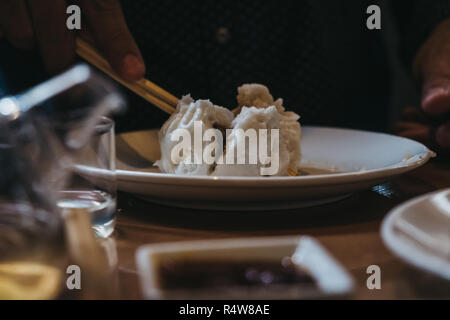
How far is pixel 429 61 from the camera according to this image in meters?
1.62

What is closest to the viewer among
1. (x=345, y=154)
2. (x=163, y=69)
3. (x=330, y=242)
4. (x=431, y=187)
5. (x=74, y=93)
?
(x=330, y=242)

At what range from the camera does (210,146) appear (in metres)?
0.94

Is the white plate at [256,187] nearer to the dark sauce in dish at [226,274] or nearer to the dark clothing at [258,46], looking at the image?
the dark sauce in dish at [226,274]

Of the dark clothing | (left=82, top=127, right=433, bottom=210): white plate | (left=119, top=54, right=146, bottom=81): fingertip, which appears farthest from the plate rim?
the dark clothing

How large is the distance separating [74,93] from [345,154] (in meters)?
0.77

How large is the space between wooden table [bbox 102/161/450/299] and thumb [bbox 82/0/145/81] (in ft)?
0.94

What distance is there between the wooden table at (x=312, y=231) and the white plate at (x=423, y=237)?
6cm

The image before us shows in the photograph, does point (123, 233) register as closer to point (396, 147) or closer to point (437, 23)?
point (396, 147)

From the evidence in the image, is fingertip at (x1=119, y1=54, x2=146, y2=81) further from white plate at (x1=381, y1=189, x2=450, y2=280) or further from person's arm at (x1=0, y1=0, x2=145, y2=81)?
white plate at (x1=381, y1=189, x2=450, y2=280)

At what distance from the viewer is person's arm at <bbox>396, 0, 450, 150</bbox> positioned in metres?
1.38

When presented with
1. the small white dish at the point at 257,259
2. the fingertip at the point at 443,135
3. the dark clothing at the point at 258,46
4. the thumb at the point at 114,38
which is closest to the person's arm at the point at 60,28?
the thumb at the point at 114,38

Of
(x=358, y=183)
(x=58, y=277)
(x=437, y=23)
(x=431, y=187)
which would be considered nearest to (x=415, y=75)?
(x=437, y=23)

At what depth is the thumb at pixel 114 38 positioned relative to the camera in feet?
3.65

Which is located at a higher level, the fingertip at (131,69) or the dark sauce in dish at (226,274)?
the fingertip at (131,69)
